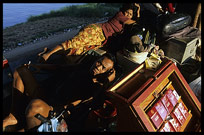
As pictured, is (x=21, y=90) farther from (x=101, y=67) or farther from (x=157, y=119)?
(x=157, y=119)

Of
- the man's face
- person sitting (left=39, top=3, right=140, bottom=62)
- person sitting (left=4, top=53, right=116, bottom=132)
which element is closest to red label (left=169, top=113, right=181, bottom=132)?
person sitting (left=4, top=53, right=116, bottom=132)

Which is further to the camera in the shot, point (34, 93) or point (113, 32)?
point (113, 32)

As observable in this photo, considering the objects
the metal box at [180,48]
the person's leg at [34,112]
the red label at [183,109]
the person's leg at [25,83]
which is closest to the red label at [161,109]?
the red label at [183,109]

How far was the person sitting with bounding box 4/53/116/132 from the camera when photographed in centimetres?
243

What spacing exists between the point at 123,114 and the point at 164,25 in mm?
2884

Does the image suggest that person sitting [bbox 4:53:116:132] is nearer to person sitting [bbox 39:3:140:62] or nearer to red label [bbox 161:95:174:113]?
person sitting [bbox 39:3:140:62]

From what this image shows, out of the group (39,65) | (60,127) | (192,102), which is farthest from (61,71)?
(192,102)

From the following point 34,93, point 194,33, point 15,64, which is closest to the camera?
point 34,93

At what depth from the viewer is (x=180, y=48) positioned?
390cm

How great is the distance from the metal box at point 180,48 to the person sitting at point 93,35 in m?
1.07

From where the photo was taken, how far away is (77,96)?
2514 mm

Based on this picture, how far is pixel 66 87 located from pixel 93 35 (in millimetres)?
1510

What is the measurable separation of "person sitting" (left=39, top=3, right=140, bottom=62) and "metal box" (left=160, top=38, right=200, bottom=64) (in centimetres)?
107

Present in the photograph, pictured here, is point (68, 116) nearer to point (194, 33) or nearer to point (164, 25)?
point (164, 25)
